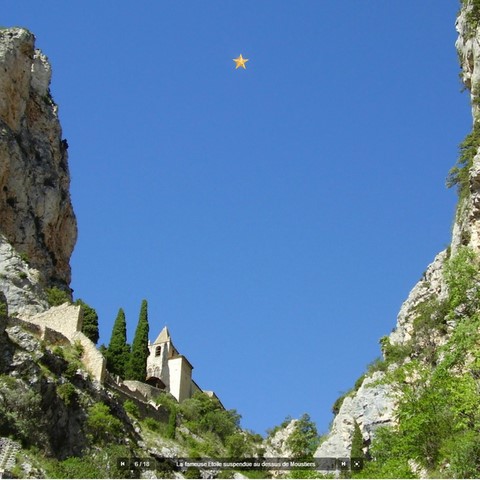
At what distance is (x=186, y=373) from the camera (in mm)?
83750

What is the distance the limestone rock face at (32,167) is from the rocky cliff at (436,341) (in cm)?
2979

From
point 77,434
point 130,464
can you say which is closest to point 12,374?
point 77,434

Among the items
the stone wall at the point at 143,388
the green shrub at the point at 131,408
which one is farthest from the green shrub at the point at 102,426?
the stone wall at the point at 143,388

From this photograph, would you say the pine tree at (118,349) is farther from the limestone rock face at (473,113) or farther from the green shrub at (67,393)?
the limestone rock face at (473,113)

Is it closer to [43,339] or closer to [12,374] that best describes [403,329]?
[43,339]

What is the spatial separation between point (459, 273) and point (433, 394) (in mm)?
4144

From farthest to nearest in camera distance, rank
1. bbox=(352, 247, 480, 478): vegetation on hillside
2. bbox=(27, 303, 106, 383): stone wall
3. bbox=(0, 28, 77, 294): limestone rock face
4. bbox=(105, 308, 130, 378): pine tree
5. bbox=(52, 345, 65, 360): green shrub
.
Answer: bbox=(0, 28, 77, 294): limestone rock face
bbox=(105, 308, 130, 378): pine tree
bbox=(27, 303, 106, 383): stone wall
bbox=(52, 345, 65, 360): green shrub
bbox=(352, 247, 480, 478): vegetation on hillside

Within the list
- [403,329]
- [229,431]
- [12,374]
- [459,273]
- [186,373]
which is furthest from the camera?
[186,373]

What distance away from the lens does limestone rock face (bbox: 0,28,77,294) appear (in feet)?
234

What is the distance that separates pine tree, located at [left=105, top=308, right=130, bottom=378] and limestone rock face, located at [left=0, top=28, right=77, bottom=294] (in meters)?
6.80

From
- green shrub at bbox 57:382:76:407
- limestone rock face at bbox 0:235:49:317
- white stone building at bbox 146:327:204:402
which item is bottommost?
green shrub at bbox 57:382:76:407

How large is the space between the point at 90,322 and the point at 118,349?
4.30m

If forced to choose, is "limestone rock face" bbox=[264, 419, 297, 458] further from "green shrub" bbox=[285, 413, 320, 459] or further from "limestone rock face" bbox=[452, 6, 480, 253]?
"limestone rock face" bbox=[452, 6, 480, 253]
